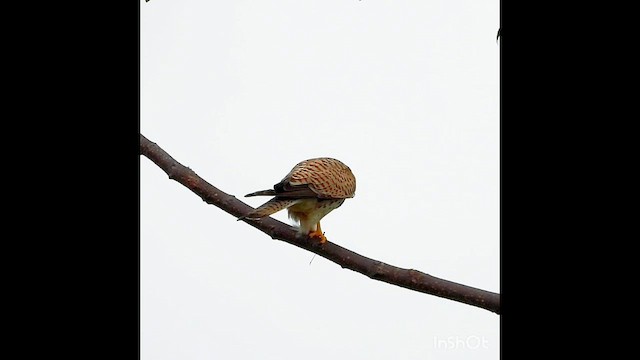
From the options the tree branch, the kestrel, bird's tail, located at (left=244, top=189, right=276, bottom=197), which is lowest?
the tree branch

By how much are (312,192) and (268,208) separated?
41 centimetres

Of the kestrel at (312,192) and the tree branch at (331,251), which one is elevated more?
the kestrel at (312,192)

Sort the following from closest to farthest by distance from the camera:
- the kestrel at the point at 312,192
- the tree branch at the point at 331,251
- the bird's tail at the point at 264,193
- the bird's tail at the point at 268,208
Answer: the tree branch at the point at 331,251, the bird's tail at the point at 268,208, the bird's tail at the point at 264,193, the kestrel at the point at 312,192

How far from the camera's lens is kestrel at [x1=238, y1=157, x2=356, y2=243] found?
2.06 metres

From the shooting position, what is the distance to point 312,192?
91.4 inches

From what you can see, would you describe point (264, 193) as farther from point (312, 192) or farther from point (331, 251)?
point (312, 192)

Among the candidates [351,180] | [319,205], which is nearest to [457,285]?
[319,205]

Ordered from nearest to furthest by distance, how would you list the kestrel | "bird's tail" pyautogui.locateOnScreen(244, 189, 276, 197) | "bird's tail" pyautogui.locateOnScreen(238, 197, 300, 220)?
"bird's tail" pyautogui.locateOnScreen(238, 197, 300, 220) < "bird's tail" pyautogui.locateOnScreen(244, 189, 276, 197) < the kestrel

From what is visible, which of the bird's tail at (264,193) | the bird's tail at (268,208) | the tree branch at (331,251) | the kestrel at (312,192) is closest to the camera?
the tree branch at (331,251)

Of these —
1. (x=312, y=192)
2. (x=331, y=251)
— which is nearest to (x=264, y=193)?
(x=331, y=251)

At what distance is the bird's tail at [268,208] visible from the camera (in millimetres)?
1818

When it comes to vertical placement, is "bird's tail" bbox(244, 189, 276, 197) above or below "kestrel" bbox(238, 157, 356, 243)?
below

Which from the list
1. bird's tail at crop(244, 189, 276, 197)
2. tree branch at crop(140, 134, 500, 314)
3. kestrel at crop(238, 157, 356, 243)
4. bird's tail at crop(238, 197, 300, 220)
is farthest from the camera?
kestrel at crop(238, 157, 356, 243)
